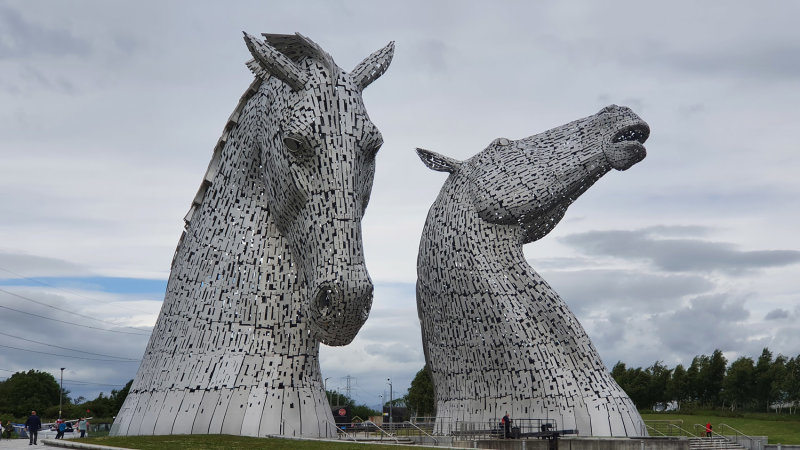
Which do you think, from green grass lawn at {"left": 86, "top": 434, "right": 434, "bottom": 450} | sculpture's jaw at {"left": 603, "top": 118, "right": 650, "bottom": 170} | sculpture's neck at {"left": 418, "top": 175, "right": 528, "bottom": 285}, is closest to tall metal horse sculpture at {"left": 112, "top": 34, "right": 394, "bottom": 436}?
green grass lawn at {"left": 86, "top": 434, "right": 434, "bottom": 450}

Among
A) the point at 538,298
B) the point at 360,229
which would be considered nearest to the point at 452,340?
the point at 538,298

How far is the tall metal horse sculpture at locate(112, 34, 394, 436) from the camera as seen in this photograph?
32.6ft

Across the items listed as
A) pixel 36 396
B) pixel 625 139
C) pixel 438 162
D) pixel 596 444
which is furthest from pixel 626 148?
pixel 36 396

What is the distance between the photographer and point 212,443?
Answer: 398 inches

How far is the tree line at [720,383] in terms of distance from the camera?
43481 millimetres

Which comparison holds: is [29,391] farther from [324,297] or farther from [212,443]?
[324,297]

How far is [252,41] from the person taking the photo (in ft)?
34.6

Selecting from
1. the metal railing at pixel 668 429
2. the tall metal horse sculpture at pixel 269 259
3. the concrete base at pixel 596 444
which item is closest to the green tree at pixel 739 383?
the metal railing at pixel 668 429

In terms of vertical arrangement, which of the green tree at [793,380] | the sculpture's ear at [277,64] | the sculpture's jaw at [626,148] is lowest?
the green tree at [793,380]

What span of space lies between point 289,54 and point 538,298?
33.0ft

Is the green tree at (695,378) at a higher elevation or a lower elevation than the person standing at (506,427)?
higher

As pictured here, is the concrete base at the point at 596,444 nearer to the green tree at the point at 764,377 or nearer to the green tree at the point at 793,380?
the green tree at the point at 793,380

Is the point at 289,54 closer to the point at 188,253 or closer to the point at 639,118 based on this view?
the point at 188,253

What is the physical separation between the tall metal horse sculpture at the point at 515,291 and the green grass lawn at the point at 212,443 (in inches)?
337
